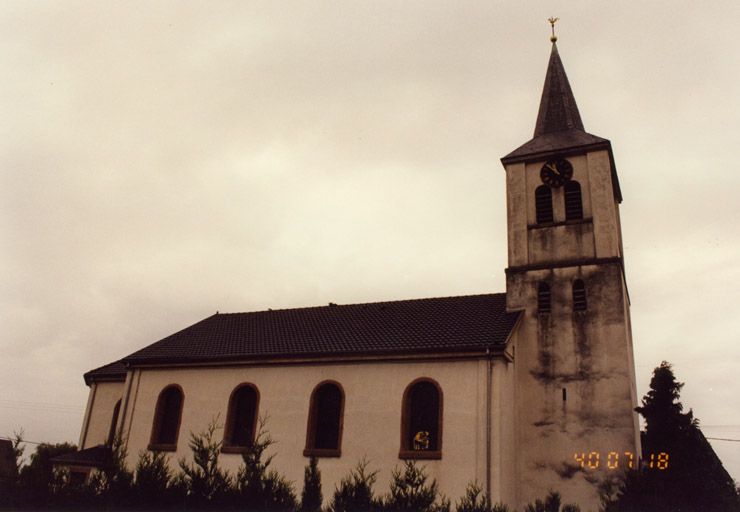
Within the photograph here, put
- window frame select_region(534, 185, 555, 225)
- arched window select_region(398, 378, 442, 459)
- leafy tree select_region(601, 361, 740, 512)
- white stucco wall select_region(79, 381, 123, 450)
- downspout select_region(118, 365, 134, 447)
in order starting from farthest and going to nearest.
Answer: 1. white stucco wall select_region(79, 381, 123, 450)
2. downspout select_region(118, 365, 134, 447)
3. window frame select_region(534, 185, 555, 225)
4. arched window select_region(398, 378, 442, 459)
5. leafy tree select_region(601, 361, 740, 512)

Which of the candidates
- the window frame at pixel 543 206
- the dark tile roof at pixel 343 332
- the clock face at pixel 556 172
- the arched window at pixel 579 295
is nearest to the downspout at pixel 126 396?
the dark tile roof at pixel 343 332

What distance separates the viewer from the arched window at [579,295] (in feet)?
73.4

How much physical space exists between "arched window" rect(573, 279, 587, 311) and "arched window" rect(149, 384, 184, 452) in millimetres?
16164

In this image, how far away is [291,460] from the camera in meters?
21.6

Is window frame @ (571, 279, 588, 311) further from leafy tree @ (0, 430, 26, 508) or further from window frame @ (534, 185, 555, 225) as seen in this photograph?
leafy tree @ (0, 430, 26, 508)

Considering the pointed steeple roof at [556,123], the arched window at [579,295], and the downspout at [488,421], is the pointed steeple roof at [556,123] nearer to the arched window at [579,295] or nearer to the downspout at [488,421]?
the arched window at [579,295]

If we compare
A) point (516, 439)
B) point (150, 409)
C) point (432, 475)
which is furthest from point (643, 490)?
point (150, 409)

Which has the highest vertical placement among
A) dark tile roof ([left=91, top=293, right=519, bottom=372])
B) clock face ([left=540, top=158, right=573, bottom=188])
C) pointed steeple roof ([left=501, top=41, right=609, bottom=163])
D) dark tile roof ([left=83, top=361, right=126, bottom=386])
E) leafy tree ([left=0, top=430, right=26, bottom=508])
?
pointed steeple roof ([left=501, top=41, right=609, bottom=163])

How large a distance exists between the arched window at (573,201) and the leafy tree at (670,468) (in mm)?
6714

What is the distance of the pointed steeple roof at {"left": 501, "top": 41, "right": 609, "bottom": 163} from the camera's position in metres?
25.6

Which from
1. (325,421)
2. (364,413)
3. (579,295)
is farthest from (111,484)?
(579,295)

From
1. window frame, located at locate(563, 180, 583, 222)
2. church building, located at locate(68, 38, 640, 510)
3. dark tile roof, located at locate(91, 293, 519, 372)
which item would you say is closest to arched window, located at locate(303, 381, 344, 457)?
church building, located at locate(68, 38, 640, 510)

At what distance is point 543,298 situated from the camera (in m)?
23.1

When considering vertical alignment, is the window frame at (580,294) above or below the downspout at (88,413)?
above
